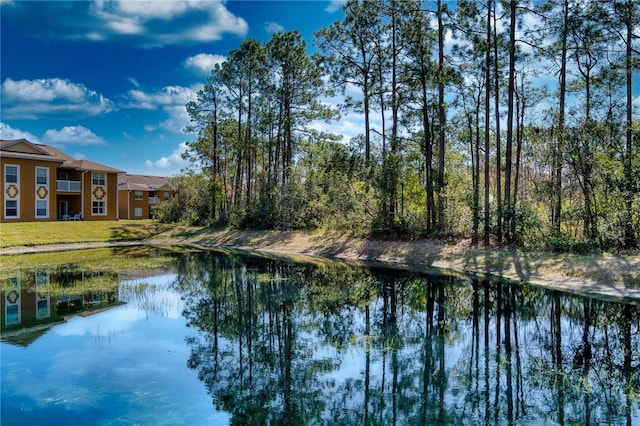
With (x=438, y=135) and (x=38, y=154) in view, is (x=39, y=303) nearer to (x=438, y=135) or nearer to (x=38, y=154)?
(x=438, y=135)

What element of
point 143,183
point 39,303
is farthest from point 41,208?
point 39,303

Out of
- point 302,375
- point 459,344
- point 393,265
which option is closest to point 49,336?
point 302,375

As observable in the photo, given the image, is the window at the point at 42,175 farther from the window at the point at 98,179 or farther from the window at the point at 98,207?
the window at the point at 98,207

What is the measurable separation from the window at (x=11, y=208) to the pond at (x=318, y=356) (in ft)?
77.8

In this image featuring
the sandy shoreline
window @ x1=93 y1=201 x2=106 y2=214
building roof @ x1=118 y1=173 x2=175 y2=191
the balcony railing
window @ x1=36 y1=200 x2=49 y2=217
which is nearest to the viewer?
the sandy shoreline

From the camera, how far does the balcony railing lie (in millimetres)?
35906

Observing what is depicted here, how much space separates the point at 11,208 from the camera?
107 feet

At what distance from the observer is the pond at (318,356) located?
5.49 m

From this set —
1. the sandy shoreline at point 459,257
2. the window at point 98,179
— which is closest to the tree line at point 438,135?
the sandy shoreline at point 459,257

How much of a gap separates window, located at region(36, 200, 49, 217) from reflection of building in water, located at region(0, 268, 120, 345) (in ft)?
72.5

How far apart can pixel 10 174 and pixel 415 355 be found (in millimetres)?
36399

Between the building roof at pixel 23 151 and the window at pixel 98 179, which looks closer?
the building roof at pixel 23 151

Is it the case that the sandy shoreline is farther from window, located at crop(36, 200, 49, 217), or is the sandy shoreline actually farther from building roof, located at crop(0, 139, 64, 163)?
building roof, located at crop(0, 139, 64, 163)

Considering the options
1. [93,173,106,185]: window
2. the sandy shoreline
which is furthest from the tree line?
[93,173,106,185]: window
